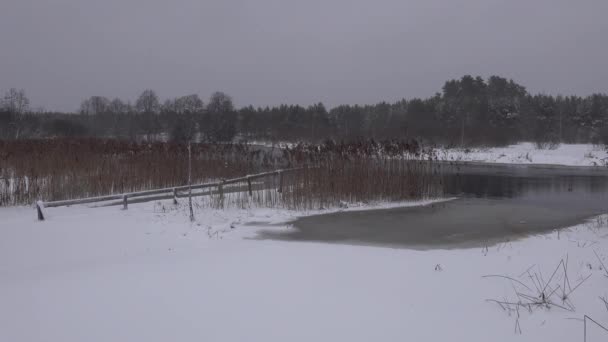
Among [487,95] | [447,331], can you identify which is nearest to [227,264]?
[447,331]

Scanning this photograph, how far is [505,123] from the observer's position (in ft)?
184

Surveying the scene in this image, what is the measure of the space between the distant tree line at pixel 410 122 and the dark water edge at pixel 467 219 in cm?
1507

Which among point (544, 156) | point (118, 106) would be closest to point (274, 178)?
point (544, 156)

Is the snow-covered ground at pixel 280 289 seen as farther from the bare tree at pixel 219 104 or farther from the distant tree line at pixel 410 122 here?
the bare tree at pixel 219 104

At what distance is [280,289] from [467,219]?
278 inches

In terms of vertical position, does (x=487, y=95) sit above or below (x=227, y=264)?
above

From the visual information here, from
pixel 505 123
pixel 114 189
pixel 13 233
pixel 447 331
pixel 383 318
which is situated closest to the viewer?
pixel 447 331

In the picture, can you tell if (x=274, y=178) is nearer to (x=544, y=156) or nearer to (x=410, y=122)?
(x=544, y=156)

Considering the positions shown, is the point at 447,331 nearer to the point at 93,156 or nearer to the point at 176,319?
the point at 176,319

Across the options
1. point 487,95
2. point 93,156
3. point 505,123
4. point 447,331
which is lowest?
point 447,331

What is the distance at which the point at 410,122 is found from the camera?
54375 millimetres

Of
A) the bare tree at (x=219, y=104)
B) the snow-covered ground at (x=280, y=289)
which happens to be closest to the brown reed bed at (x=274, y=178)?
the snow-covered ground at (x=280, y=289)

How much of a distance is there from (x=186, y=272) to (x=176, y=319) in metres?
1.44

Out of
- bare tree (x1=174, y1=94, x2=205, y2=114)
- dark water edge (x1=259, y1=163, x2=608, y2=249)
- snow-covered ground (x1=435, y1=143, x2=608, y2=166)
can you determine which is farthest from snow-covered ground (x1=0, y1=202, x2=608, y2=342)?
bare tree (x1=174, y1=94, x2=205, y2=114)
